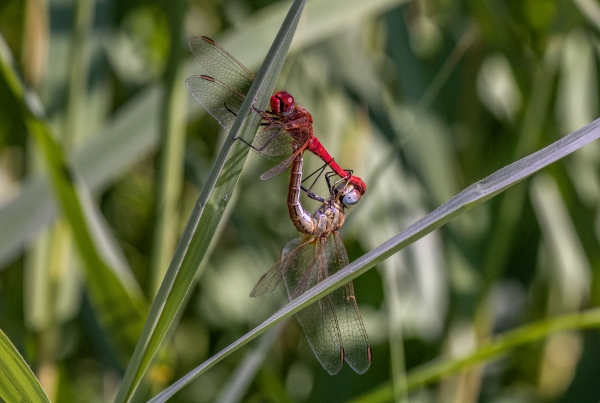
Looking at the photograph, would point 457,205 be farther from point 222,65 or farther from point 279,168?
point 222,65

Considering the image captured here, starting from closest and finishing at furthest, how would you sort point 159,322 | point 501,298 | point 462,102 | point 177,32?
1. point 159,322
2. point 177,32
3. point 462,102
4. point 501,298

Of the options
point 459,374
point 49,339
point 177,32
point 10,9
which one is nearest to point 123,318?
point 49,339

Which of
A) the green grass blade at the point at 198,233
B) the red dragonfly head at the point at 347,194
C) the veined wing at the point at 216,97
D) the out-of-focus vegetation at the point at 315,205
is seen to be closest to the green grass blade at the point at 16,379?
the green grass blade at the point at 198,233

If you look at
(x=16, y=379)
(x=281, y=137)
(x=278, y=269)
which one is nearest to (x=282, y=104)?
(x=281, y=137)

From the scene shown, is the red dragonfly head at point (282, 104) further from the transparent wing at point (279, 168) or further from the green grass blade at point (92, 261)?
the green grass blade at point (92, 261)

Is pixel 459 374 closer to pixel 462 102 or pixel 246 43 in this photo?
pixel 462 102
